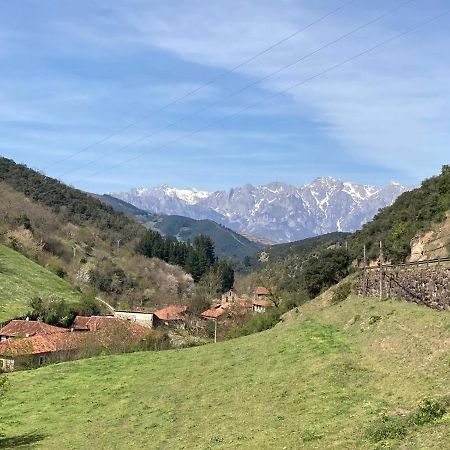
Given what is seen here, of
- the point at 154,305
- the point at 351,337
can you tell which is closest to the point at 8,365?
the point at 351,337

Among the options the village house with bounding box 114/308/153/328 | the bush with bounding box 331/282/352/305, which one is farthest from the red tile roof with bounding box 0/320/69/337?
the bush with bounding box 331/282/352/305

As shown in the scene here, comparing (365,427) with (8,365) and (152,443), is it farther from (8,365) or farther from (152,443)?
(8,365)

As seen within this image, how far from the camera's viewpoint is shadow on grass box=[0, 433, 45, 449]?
24.0 m

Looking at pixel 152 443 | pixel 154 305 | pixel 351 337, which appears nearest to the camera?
pixel 152 443

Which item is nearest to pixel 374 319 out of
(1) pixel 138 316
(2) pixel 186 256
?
(1) pixel 138 316

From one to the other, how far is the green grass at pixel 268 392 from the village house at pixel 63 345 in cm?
1820

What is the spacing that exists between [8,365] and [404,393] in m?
50.3

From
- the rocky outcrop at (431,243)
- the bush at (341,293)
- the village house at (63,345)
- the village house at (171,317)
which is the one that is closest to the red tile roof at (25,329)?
the village house at (63,345)

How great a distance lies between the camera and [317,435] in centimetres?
1447

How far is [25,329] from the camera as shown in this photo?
234 feet

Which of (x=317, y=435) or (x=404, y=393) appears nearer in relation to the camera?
(x=317, y=435)

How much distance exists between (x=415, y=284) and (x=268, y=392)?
38.3ft

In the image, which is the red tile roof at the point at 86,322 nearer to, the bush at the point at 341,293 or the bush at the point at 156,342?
the bush at the point at 156,342

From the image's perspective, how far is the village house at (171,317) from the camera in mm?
88625
